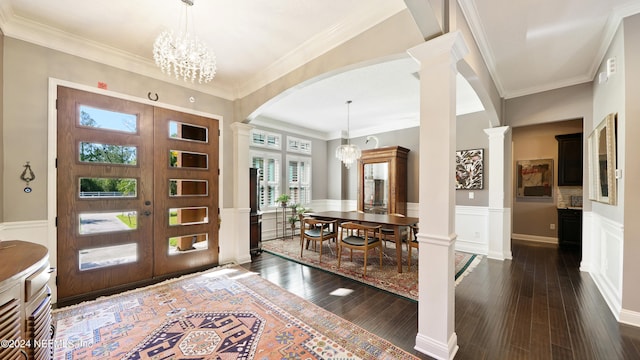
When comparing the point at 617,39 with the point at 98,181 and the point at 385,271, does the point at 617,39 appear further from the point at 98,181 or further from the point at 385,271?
the point at 98,181

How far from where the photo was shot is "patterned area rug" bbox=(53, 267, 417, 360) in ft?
6.11

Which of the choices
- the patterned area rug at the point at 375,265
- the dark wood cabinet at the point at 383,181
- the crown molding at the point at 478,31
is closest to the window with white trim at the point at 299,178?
the dark wood cabinet at the point at 383,181

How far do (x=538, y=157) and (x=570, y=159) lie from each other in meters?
0.58

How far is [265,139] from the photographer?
5.93m

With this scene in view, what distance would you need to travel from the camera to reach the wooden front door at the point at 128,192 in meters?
2.74

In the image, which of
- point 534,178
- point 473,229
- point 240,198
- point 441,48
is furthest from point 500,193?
point 240,198

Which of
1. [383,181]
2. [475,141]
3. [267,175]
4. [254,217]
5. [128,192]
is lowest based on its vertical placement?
[254,217]

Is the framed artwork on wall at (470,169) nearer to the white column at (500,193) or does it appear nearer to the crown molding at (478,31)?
the white column at (500,193)

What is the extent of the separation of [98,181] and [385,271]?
3.94 metres

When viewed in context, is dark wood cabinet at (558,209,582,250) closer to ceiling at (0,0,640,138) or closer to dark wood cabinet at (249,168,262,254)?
ceiling at (0,0,640,138)

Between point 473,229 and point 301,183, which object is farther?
point 301,183

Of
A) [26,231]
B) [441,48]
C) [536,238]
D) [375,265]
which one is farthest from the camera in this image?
[536,238]

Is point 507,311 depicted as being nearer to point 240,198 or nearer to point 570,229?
point 240,198

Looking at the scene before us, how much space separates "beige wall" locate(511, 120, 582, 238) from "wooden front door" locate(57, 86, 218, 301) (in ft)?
22.2
